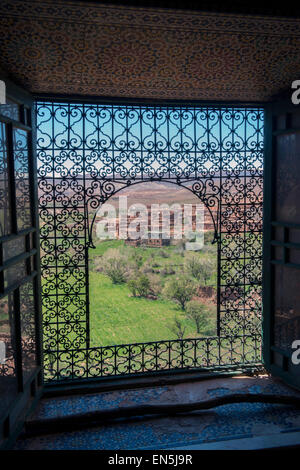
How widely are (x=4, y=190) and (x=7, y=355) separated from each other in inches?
47.6

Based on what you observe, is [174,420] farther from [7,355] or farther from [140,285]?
[140,285]

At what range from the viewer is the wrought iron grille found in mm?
3754

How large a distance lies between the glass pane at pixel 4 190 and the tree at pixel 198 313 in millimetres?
11933

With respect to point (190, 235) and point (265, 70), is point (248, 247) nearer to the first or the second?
point (265, 70)

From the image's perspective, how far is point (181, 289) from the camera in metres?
15.5

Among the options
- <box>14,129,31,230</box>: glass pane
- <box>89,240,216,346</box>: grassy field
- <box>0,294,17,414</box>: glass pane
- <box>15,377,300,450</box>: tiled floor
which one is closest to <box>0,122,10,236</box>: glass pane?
<box>14,129,31,230</box>: glass pane

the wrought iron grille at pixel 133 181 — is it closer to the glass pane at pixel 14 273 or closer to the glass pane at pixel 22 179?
the glass pane at pixel 22 179

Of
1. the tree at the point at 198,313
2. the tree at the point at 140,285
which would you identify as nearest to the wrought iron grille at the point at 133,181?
the tree at the point at 198,313

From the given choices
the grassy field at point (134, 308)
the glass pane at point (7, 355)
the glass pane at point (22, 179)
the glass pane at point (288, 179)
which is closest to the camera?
the glass pane at point (7, 355)

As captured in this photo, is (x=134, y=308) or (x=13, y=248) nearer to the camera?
(x=13, y=248)

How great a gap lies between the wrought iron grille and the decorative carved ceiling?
0.35m

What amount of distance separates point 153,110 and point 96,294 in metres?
12.2

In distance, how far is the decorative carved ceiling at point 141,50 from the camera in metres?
2.13

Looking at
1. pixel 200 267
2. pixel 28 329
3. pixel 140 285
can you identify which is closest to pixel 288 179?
pixel 28 329
